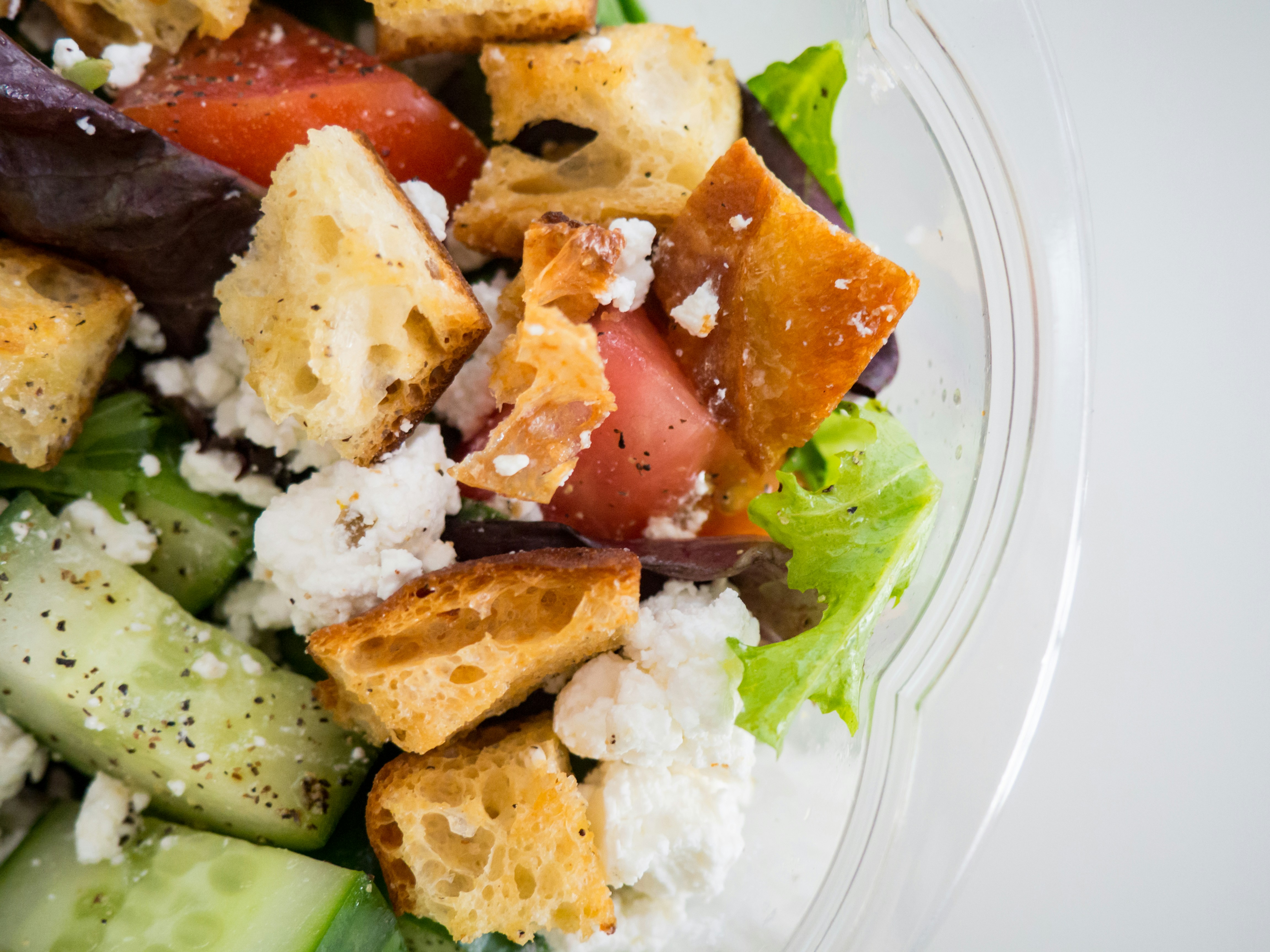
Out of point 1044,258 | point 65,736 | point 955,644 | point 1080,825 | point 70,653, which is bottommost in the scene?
point 65,736

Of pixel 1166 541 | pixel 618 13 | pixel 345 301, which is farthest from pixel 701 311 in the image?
pixel 1166 541

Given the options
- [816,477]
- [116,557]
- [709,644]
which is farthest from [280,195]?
[816,477]

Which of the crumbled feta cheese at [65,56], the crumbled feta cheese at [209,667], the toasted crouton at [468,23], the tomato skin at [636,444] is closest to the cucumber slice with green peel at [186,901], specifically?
the crumbled feta cheese at [209,667]

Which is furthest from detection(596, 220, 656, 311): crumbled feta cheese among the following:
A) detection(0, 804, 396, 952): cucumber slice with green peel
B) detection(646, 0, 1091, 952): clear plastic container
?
detection(0, 804, 396, 952): cucumber slice with green peel

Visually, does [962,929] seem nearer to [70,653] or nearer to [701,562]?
[701,562]

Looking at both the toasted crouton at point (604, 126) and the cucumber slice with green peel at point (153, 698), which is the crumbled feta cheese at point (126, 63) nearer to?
the toasted crouton at point (604, 126)

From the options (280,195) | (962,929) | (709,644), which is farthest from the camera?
(962,929)

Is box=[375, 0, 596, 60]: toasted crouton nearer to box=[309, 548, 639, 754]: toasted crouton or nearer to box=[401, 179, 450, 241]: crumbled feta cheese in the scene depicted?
box=[401, 179, 450, 241]: crumbled feta cheese
